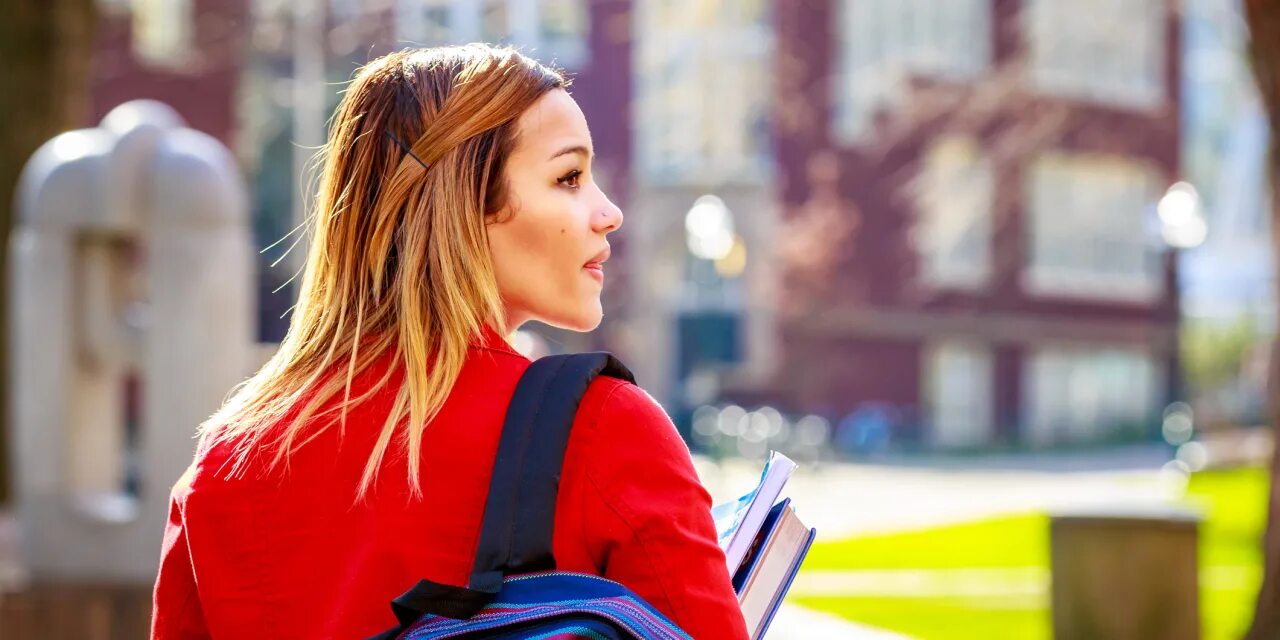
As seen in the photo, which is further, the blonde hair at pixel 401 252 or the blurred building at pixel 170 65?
the blurred building at pixel 170 65

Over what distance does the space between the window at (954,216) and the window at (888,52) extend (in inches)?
65.1

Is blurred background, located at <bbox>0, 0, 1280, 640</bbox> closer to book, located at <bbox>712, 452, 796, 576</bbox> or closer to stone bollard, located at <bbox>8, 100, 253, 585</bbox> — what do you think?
stone bollard, located at <bbox>8, 100, 253, 585</bbox>

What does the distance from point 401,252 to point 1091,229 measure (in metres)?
37.8

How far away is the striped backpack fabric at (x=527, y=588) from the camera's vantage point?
162 centimetres

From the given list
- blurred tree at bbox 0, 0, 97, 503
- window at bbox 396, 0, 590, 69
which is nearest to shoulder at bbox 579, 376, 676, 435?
blurred tree at bbox 0, 0, 97, 503

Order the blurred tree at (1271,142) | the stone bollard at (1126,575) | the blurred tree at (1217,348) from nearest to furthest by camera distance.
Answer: the blurred tree at (1271,142) < the stone bollard at (1126,575) < the blurred tree at (1217,348)

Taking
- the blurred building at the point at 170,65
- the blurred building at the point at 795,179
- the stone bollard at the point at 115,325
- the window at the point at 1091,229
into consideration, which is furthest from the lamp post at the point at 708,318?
the stone bollard at the point at 115,325

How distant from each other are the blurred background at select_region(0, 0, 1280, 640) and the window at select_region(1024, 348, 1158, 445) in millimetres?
76

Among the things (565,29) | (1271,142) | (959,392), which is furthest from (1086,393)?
(1271,142)

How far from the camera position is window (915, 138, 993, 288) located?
110 ft

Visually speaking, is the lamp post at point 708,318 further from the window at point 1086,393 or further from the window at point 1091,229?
the window at point 1091,229

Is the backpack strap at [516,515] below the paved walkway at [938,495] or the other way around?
the other way around

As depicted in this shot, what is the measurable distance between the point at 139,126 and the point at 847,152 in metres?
26.8

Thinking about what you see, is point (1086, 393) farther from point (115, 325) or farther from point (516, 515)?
point (516, 515)
